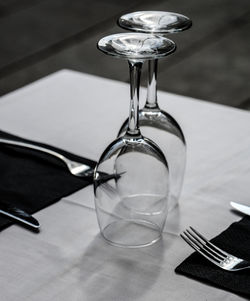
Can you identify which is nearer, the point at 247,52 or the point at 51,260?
the point at 51,260

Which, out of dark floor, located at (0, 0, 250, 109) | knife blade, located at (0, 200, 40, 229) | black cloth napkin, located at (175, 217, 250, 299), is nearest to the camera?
black cloth napkin, located at (175, 217, 250, 299)

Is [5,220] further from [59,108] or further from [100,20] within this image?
[100,20]

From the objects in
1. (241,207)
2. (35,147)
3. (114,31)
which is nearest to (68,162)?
(35,147)

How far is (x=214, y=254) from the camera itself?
2.68ft

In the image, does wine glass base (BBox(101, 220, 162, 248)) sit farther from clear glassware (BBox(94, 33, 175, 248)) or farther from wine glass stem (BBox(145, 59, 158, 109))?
wine glass stem (BBox(145, 59, 158, 109))

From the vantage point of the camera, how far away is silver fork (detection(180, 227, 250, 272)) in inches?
31.1

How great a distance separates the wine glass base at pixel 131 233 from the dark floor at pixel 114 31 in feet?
6.13

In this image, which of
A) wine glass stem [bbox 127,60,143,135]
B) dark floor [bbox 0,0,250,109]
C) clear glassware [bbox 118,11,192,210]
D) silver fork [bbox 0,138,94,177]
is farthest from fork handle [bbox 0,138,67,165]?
dark floor [bbox 0,0,250,109]

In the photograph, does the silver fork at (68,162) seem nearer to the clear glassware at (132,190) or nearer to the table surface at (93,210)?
the table surface at (93,210)

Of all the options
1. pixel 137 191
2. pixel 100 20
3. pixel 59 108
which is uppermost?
pixel 137 191

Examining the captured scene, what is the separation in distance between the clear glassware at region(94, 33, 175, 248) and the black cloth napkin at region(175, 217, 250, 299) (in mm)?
74

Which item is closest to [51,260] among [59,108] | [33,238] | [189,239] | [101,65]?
[33,238]

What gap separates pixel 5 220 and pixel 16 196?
8 cm

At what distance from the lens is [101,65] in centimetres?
313
